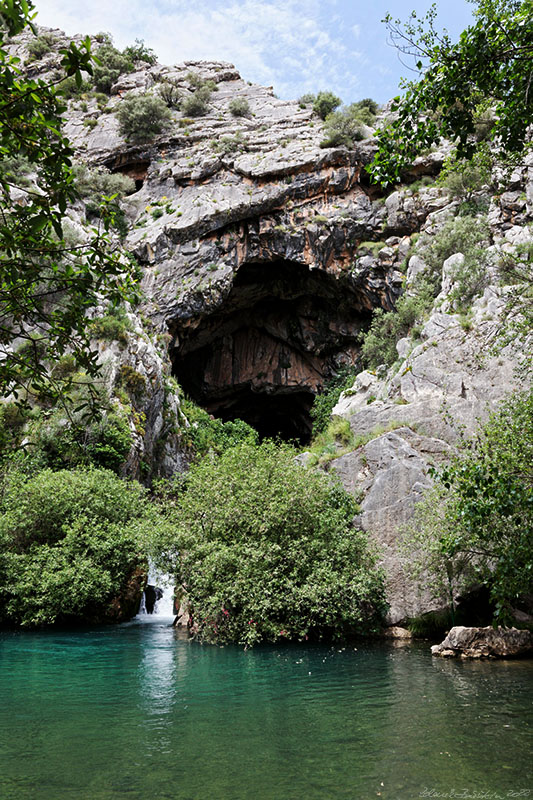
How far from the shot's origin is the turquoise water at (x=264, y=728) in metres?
5.22

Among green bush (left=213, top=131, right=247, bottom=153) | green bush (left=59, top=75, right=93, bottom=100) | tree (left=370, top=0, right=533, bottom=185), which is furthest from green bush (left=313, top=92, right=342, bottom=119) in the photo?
tree (left=370, top=0, right=533, bottom=185)

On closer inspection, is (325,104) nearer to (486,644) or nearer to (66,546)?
(66,546)

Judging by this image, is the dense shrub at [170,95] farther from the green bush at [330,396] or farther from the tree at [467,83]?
the tree at [467,83]

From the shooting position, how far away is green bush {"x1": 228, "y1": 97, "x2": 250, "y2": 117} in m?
50.2

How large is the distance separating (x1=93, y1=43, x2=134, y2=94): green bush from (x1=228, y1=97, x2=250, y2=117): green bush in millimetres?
16571

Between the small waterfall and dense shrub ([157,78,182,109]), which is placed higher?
dense shrub ([157,78,182,109])

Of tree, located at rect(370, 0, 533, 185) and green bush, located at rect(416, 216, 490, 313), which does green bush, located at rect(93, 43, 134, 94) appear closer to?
green bush, located at rect(416, 216, 490, 313)

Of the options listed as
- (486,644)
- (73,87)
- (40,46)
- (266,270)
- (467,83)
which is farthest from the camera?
(40,46)

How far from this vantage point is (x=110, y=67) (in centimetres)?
5881

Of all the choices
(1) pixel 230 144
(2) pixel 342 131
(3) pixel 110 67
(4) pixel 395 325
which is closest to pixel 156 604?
(4) pixel 395 325

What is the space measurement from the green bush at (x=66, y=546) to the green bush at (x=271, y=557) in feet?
10.1

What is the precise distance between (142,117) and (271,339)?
23.1 m

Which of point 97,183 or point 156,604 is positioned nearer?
point 156,604

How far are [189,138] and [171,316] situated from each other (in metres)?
19.1
